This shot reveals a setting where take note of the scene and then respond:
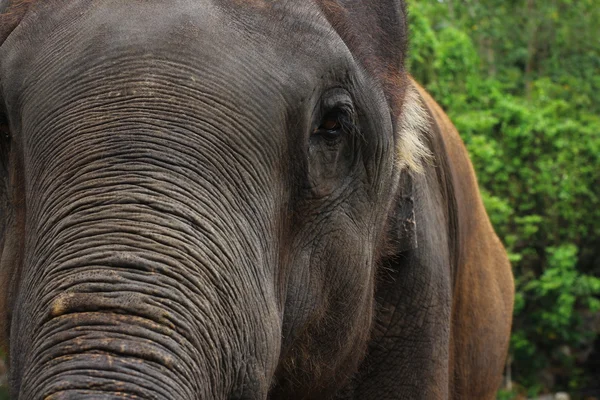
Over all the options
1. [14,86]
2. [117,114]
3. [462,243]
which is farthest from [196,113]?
[462,243]

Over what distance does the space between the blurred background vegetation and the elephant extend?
31.4 feet

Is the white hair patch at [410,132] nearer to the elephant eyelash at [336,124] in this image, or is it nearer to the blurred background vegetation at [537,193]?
the elephant eyelash at [336,124]

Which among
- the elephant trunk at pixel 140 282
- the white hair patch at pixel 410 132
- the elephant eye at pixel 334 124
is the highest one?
the white hair patch at pixel 410 132

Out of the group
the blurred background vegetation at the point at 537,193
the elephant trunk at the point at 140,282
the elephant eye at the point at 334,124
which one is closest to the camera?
the elephant trunk at the point at 140,282

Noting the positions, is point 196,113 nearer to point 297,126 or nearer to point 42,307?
point 297,126

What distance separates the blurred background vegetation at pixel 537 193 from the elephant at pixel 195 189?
9.58 metres

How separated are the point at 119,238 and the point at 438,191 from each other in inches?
108

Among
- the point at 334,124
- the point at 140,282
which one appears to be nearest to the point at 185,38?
the point at 334,124

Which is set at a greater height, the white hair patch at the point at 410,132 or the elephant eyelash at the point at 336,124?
the white hair patch at the point at 410,132

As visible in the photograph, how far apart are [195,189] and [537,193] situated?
12.8 meters

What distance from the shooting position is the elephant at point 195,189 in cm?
252

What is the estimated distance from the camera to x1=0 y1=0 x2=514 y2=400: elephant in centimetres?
252

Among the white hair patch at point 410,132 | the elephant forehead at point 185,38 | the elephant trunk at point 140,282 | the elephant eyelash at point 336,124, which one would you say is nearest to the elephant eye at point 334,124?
the elephant eyelash at point 336,124

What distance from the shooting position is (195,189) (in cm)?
273
